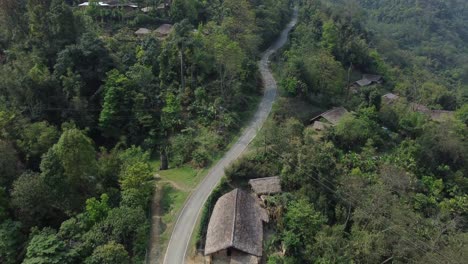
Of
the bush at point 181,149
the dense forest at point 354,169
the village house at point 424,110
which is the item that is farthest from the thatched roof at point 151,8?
the village house at point 424,110

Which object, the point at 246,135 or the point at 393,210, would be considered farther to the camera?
the point at 246,135

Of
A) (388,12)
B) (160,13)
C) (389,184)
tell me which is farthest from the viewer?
(388,12)

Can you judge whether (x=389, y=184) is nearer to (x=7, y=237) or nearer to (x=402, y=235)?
(x=402, y=235)

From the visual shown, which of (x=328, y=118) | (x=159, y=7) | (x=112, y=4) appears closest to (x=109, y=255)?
(x=328, y=118)

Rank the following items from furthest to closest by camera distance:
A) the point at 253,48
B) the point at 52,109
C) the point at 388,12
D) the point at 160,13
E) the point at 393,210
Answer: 1. the point at 388,12
2. the point at 160,13
3. the point at 253,48
4. the point at 52,109
5. the point at 393,210

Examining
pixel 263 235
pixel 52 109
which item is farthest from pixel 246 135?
pixel 52 109

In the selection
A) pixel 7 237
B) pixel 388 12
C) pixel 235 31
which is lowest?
pixel 388 12
